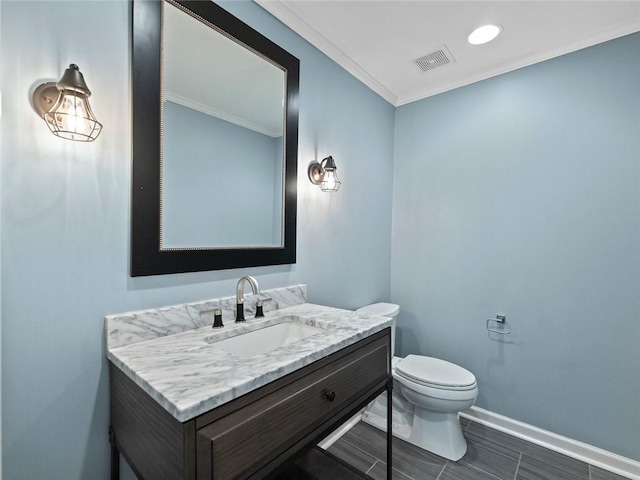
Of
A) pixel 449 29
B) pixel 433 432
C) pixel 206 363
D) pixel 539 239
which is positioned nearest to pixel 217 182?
pixel 206 363

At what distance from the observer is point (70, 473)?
3.18 feet

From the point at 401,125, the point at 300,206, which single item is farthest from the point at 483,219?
the point at 300,206

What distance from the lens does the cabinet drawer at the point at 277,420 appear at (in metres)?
0.73

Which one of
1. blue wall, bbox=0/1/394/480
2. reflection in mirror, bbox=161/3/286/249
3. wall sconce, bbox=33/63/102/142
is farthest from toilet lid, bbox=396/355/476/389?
wall sconce, bbox=33/63/102/142

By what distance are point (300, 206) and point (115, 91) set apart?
0.98 metres

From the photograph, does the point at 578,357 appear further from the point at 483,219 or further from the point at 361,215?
the point at 361,215

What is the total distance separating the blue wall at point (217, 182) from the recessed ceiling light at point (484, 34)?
1308 millimetres

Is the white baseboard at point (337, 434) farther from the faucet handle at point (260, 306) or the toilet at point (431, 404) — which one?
the faucet handle at point (260, 306)

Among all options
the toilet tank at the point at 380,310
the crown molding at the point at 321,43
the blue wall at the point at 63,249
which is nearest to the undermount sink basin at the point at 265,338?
the blue wall at the point at 63,249

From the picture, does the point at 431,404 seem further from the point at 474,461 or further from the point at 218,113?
the point at 218,113

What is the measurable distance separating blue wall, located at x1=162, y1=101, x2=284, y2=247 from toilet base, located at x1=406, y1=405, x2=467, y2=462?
143 cm

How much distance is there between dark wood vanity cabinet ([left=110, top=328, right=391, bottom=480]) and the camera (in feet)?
2.32

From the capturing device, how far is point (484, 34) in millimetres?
1771

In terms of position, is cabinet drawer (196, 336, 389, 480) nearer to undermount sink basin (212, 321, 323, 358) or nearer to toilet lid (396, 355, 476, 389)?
undermount sink basin (212, 321, 323, 358)
